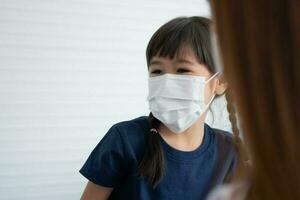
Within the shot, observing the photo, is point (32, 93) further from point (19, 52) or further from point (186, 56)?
point (186, 56)

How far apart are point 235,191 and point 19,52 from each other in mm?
1180

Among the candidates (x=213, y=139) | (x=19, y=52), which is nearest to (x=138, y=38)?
(x=19, y=52)

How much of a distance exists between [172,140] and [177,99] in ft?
0.45

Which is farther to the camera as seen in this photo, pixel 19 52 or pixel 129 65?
pixel 129 65

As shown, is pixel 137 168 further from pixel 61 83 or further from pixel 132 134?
pixel 61 83

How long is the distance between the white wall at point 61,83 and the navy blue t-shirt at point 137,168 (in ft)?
1.65

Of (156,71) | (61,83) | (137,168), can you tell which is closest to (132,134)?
(137,168)

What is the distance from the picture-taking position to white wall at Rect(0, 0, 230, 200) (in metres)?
1.42

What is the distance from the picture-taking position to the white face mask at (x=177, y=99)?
1.10m

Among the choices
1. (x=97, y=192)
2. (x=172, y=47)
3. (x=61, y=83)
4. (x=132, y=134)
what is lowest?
(x=97, y=192)

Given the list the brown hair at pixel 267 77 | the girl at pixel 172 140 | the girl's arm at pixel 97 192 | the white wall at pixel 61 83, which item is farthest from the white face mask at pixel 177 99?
the brown hair at pixel 267 77

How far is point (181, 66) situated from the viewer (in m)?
1.08

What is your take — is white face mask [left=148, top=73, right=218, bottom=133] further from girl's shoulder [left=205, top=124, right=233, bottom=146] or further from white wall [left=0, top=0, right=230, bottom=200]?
white wall [left=0, top=0, right=230, bottom=200]

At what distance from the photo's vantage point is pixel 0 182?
4.69 feet
